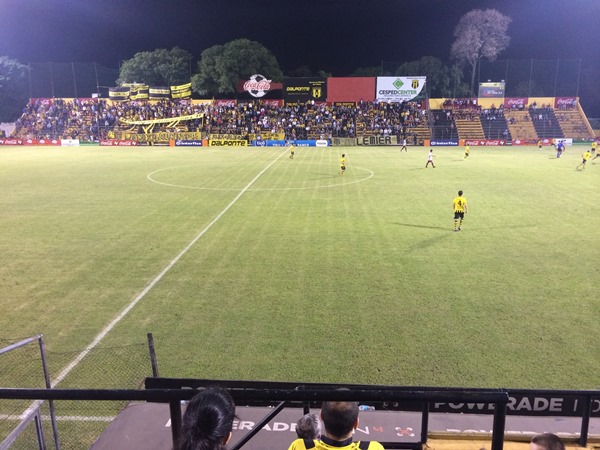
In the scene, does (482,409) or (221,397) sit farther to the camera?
(482,409)

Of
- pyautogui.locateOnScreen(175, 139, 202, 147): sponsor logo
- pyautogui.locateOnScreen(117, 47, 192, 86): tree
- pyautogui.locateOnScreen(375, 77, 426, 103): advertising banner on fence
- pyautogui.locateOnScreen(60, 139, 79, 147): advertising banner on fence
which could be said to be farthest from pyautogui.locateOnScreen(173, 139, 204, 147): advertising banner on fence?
pyautogui.locateOnScreen(117, 47, 192, 86): tree

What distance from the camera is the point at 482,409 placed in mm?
6195

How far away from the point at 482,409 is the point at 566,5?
10168 centimetres

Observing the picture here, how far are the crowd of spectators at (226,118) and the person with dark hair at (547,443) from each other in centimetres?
5924

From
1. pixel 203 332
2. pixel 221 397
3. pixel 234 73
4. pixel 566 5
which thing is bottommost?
pixel 203 332

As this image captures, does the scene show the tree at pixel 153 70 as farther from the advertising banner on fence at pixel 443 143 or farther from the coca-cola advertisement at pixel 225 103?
the advertising banner on fence at pixel 443 143

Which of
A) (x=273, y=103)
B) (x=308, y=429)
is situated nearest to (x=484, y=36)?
(x=273, y=103)

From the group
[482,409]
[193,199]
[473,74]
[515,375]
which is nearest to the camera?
[482,409]

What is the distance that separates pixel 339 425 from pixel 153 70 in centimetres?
9091

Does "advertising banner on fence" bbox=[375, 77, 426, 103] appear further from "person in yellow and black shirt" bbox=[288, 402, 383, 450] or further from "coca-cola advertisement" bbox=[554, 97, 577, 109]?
"person in yellow and black shirt" bbox=[288, 402, 383, 450]

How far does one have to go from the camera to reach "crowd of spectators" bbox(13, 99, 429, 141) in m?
63.0

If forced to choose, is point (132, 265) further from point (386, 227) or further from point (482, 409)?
point (482, 409)

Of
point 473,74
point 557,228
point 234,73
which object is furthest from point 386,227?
point 473,74

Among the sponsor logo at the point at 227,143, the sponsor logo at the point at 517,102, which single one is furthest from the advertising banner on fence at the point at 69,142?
the sponsor logo at the point at 517,102
